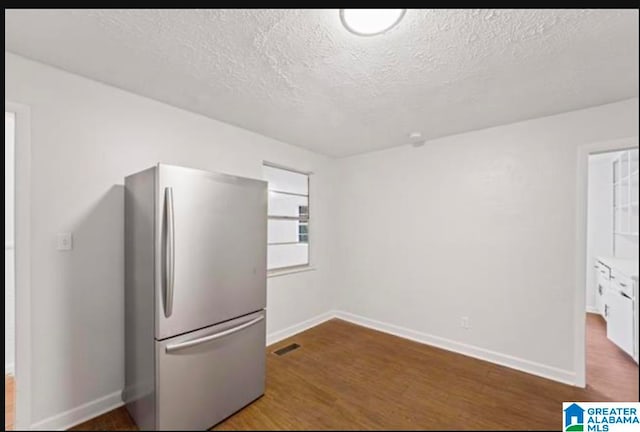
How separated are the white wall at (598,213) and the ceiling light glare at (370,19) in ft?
4.82

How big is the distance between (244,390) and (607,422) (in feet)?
7.39

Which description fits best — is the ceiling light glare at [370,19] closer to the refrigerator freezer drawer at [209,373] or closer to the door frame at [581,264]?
the refrigerator freezer drawer at [209,373]

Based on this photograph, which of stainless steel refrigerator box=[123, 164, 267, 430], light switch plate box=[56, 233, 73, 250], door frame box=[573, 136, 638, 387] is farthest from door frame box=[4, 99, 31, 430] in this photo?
door frame box=[573, 136, 638, 387]

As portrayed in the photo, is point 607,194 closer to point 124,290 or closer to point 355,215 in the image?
point 355,215

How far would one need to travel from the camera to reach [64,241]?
192 centimetres

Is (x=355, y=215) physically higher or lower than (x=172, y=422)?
higher

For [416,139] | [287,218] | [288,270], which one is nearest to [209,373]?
[288,270]

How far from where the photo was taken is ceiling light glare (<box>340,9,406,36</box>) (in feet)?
4.54

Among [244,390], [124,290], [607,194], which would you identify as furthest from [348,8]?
[244,390]

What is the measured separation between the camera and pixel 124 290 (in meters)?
2.15

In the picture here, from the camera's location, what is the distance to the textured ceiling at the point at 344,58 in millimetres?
1451

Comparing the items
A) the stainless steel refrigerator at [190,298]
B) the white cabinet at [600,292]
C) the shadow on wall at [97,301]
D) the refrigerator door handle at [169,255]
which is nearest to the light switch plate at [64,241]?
the shadow on wall at [97,301]

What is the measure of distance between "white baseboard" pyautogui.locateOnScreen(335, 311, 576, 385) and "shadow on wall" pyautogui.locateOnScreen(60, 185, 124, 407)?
2.64m

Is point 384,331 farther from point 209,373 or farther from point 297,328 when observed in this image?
point 209,373
